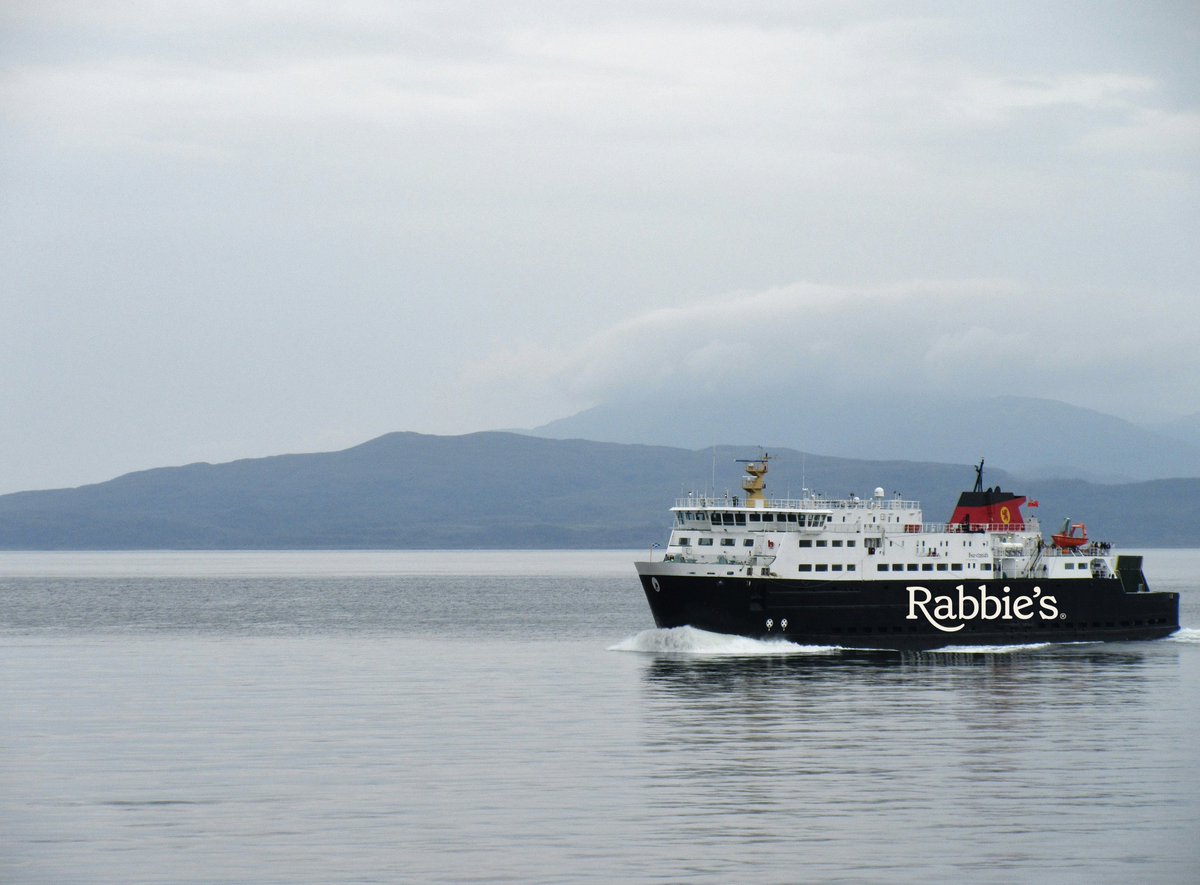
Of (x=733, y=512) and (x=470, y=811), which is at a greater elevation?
(x=733, y=512)

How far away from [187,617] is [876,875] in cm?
8967

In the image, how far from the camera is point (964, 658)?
223 feet

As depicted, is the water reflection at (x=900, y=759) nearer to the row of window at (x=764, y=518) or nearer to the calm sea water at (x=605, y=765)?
the calm sea water at (x=605, y=765)

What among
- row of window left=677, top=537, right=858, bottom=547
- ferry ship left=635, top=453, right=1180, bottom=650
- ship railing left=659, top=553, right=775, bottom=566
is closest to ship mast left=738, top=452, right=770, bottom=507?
ferry ship left=635, top=453, right=1180, bottom=650

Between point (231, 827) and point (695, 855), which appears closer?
point (695, 855)

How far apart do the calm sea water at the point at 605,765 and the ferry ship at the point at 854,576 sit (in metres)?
1.40

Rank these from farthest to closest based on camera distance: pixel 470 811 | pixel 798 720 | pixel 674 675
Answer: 1. pixel 674 675
2. pixel 798 720
3. pixel 470 811

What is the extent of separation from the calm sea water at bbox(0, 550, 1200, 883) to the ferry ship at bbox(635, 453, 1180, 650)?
140cm

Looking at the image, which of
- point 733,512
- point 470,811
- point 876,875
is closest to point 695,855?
point 876,875

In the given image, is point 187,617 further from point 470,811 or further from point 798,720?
point 470,811

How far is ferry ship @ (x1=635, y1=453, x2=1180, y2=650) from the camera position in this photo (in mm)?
67438

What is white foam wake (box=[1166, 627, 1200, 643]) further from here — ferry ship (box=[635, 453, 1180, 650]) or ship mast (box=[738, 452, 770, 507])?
ship mast (box=[738, 452, 770, 507])

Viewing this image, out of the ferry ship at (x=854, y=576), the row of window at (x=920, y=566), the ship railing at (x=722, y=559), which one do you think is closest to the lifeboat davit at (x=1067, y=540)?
the ferry ship at (x=854, y=576)

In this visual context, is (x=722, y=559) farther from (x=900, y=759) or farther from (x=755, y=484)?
(x=900, y=759)
